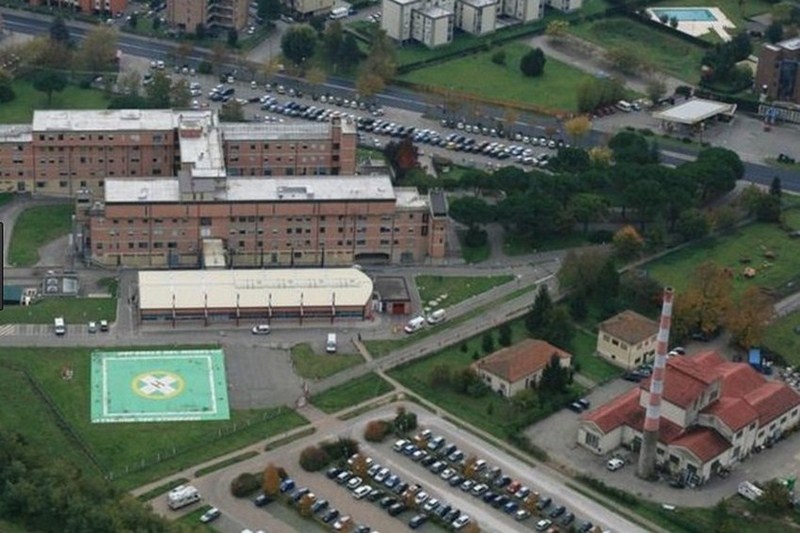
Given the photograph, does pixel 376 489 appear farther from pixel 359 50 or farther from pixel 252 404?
pixel 359 50

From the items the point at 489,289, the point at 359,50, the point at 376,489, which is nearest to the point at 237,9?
the point at 359,50

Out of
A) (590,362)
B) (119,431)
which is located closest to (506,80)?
(590,362)

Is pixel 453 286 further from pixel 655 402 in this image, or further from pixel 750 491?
pixel 750 491

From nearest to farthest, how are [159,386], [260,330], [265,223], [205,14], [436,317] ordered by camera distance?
[159,386] < [260,330] < [436,317] < [265,223] < [205,14]

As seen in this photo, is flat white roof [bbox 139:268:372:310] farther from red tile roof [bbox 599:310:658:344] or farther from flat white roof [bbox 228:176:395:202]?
red tile roof [bbox 599:310:658:344]

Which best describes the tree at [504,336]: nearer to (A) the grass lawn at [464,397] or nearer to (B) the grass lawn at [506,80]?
(A) the grass lawn at [464,397]

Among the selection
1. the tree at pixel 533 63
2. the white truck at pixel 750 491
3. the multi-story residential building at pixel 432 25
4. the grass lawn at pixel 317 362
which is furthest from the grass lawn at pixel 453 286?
the multi-story residential building at pixel 432 25
